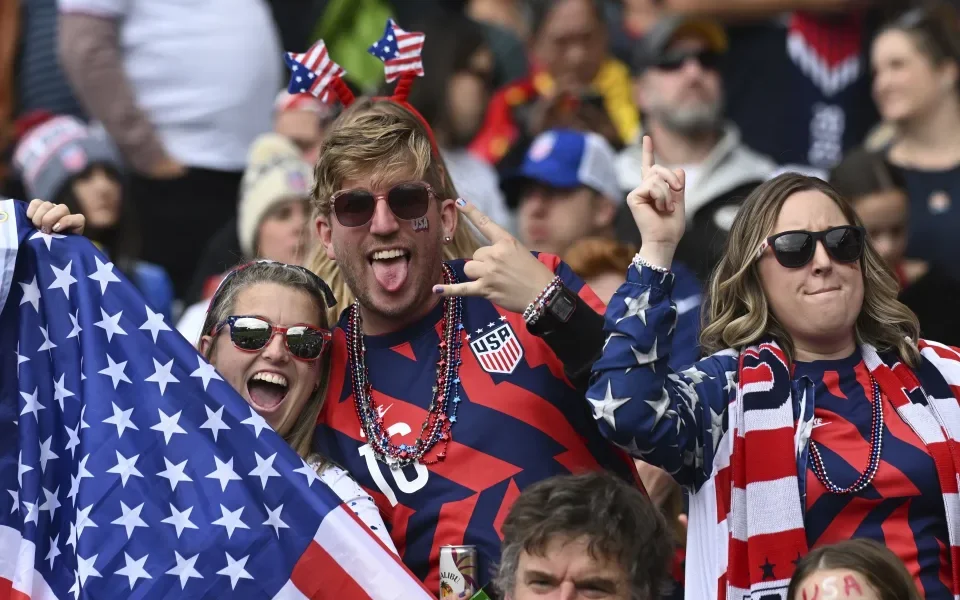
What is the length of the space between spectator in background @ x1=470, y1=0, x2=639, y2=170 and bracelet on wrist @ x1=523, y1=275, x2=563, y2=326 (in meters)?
4.73

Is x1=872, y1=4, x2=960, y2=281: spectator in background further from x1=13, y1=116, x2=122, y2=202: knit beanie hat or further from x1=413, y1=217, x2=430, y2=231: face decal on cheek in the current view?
x1=13, y1=116, x2=122, y2=202: knit beanie hat

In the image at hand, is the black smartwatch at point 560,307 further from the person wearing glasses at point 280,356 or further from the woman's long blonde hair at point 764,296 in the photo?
the person wearing glasses at point 280,356

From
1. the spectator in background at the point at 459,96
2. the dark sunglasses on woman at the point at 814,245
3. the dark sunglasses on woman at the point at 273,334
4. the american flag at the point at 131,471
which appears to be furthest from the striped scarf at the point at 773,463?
the spectator in background at the point at 459,96

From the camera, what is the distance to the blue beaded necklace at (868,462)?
14.3 ft

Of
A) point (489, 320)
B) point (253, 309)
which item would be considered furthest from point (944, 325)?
point (253, 309)

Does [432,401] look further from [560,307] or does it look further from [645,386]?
[645,386]

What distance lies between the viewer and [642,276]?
4387mm

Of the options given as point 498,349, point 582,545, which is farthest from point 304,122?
point 582,545

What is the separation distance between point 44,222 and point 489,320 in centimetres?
134

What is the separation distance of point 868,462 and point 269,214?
3895mm

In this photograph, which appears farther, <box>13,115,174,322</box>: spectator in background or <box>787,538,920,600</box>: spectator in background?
<box>13,115,174,322</box>: spectator in background

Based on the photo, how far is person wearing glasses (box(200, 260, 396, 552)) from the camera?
4.96 m

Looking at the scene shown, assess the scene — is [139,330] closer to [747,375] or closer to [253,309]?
[253,309]

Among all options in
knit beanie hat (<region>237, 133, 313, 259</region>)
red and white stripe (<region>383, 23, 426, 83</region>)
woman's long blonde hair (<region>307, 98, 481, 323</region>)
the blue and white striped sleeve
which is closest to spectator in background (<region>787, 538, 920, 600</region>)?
the blue and white striped sleeve
